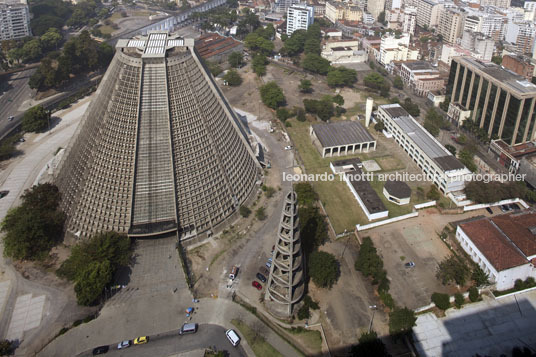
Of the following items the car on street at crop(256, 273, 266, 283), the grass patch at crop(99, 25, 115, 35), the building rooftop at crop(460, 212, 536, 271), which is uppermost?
the grass patch at crop(99, 25, 115, 35)

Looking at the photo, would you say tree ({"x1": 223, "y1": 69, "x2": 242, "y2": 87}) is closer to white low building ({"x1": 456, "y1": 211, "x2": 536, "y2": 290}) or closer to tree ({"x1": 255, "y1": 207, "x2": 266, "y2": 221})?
tree ({"x1": 255, "y1": 207, "x2": 266, "y2": 221})

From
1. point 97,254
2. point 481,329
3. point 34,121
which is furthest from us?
point 34,121

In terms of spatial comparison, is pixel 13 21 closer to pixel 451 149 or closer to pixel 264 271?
pixel 264 271

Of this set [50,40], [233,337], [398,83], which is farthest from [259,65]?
[233,337]

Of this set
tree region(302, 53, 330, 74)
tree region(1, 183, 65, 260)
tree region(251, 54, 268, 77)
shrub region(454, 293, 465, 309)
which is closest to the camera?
shrub region(454, 293, 465, 309)

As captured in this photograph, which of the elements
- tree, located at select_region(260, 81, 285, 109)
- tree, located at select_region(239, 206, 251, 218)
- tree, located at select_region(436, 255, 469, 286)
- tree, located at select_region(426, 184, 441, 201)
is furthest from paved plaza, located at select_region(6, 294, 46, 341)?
tree, located at select_region(260, 81, 285, 109)

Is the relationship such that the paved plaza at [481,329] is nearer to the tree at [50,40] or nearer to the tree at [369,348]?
the tree at [369,348]

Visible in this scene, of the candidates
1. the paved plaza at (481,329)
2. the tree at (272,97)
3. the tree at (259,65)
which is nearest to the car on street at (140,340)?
the paved plaza at (481,329)
